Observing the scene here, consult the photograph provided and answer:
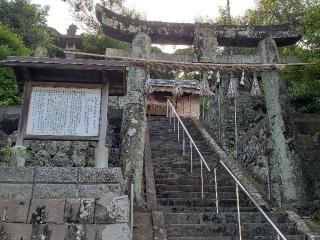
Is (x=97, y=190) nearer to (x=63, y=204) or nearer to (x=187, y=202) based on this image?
(x=63, y=204)

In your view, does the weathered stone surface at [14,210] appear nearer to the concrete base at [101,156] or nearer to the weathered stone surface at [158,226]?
the concrete base at [101,156]

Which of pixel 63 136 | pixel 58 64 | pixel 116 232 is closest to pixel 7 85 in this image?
pixel 58 64

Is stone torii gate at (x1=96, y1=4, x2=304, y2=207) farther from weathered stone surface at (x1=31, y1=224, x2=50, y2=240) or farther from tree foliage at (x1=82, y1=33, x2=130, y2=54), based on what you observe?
tree foliage at (x1=82, y1=33, x2=130, y2=54)

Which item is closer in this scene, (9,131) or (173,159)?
(173,159)

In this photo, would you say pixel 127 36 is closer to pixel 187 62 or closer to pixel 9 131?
pixel 187 62

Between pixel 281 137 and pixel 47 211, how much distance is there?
5983 mm

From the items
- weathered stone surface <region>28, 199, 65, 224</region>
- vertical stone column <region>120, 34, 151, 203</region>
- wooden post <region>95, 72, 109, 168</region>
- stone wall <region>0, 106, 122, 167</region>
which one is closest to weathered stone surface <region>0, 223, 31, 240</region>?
weathered stone surface <region>28, 199, 65, 224</region>

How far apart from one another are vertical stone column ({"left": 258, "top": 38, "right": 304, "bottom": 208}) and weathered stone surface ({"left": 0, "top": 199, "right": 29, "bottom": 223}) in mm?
5756

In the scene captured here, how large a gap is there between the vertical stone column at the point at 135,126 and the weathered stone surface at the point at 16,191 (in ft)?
9.90

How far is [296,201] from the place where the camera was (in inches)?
335

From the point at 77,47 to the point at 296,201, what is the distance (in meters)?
22.7

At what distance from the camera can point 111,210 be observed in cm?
543

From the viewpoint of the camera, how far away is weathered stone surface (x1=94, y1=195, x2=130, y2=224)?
5367 mm

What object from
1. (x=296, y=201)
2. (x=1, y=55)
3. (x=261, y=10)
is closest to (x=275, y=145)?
(x=296, y=201)
